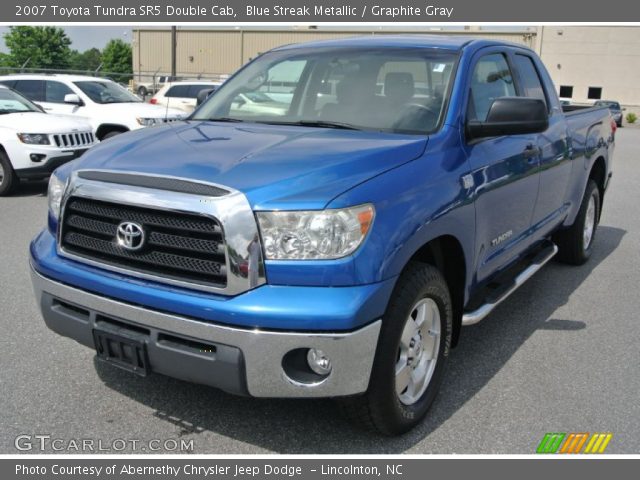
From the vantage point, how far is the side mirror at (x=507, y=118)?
365 cm

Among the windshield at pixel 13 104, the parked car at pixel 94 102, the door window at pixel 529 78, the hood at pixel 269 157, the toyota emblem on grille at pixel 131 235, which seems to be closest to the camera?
the hood at pixel 269 157

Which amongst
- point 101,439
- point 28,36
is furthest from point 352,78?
point 28,36

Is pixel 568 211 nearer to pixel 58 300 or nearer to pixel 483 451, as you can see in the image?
pixel 483 451

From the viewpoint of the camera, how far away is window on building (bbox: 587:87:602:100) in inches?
2228

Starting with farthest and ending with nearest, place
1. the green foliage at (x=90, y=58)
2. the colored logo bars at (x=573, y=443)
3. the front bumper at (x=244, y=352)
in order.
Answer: the green foliage at (x=90, y=58) < the colored logo bars at (x=573, y=443) < the front bumper at (x=244, y=352)

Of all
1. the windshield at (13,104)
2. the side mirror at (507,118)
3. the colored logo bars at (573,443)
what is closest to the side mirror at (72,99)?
the windshield at (13,104)

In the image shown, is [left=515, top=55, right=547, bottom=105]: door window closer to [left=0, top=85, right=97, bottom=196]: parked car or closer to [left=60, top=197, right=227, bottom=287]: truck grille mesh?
[left=60, top=197, right=227, bottom=287]: truck grille mesh

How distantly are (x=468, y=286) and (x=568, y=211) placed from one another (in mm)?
2447

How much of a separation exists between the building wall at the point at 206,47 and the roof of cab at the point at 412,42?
182 ft

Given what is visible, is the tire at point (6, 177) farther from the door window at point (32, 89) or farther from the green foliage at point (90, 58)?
the green foliage at point (90, 58)

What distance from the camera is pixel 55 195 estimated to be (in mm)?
3408

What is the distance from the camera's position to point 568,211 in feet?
18.9

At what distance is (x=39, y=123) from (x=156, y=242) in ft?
26.6

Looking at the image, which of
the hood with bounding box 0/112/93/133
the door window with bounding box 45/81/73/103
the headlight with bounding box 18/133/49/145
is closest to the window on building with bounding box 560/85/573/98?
the door window with bounding box 45/81/73/103
